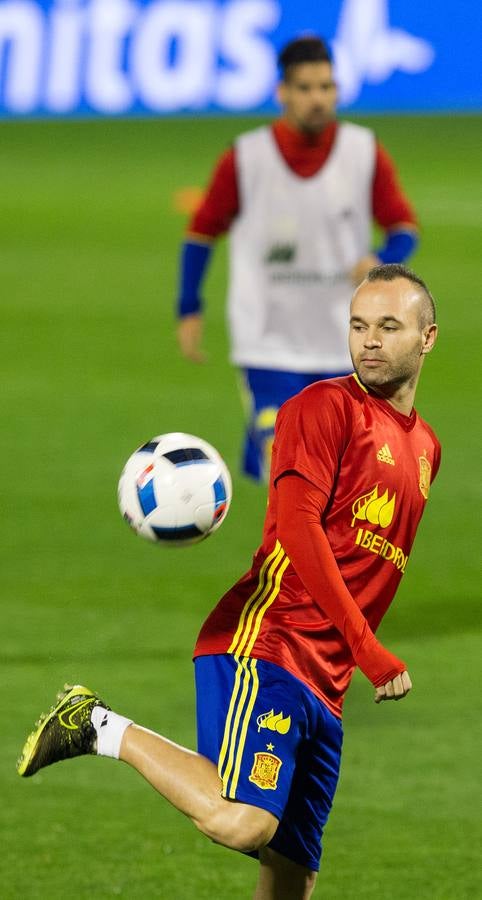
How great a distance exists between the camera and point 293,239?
9.73 m

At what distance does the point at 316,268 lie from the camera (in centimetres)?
981

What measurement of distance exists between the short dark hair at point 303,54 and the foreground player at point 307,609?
13.4 feet

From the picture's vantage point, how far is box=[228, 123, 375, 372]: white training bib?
376 inches

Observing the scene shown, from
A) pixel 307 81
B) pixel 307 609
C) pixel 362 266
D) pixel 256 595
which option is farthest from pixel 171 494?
pixel 362 266

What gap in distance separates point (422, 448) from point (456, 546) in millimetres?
5645

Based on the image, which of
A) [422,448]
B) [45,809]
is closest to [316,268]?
[45,809]

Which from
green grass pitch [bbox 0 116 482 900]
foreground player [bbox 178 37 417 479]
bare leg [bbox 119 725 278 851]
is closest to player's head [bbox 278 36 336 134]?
foreground player [bbox 178 37 417 479]

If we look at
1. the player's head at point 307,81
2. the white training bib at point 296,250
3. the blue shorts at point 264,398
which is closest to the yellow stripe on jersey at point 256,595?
the blue shorts at point 264,398

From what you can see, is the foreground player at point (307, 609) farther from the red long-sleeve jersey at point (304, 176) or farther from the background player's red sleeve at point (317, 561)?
the red long-sleeve jersey at point (304, 176)

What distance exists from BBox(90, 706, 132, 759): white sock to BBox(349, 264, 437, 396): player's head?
3.85 feet

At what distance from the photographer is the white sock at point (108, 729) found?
5.23 meters

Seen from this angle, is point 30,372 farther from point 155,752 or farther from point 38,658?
point 155,752

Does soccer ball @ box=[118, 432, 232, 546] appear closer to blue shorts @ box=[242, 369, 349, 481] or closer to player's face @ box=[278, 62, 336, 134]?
blue shorts @ box=[242, 369, 349, 481]

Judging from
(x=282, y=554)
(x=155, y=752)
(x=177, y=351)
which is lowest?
(x=177, y=351)
